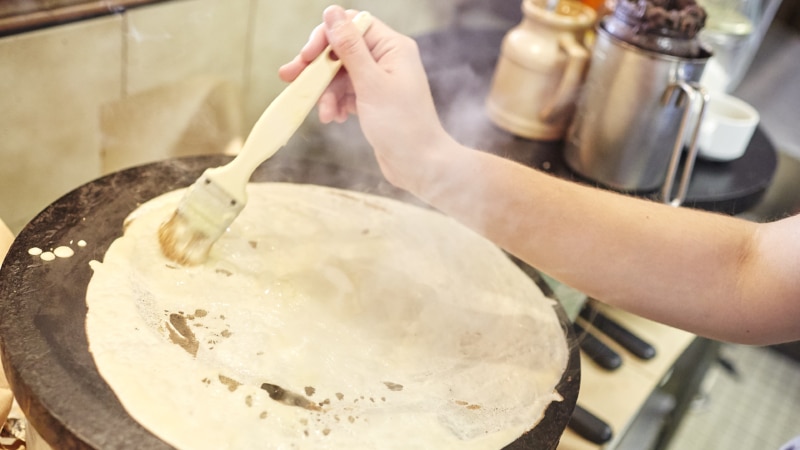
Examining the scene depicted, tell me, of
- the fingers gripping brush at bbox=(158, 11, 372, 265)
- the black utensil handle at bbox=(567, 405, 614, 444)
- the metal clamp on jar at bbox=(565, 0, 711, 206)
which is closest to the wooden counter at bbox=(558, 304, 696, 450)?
the black utensil handle at bbox=(567, 405, 614, 444)

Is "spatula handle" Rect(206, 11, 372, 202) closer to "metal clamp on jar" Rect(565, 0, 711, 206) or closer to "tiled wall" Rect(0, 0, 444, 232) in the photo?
"tiled wall" Rect(0, 0, 444, 232)

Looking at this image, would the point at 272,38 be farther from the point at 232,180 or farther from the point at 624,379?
the point at 624,379

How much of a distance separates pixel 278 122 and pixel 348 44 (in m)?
0.14

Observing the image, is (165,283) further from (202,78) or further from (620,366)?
(620,366)

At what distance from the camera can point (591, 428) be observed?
139 cm

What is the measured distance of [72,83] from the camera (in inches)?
51.3

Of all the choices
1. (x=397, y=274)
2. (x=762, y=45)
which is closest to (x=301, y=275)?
(x=397, y=274)

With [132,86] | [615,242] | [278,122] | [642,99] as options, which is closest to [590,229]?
[615,242]

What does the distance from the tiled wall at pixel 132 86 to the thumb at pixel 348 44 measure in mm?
569

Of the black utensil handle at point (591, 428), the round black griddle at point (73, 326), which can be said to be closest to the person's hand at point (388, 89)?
the round black griddle at point (73, 326)

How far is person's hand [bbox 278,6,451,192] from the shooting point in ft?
3.14

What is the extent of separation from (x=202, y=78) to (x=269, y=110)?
0.69 metres

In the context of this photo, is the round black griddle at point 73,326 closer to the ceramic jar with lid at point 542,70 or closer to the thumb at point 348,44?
the thumb at point 348,44

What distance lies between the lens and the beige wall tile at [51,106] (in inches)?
47.8
